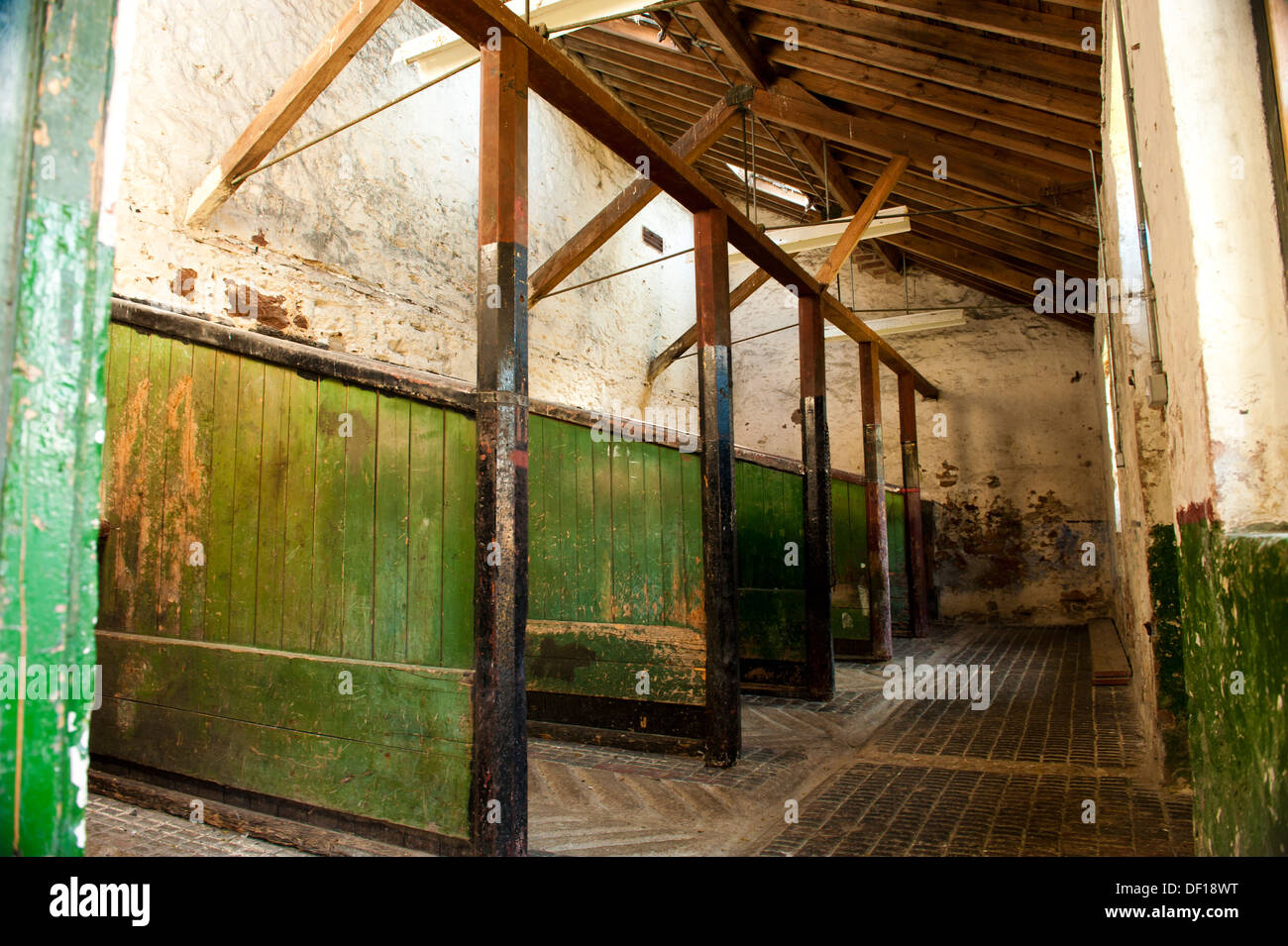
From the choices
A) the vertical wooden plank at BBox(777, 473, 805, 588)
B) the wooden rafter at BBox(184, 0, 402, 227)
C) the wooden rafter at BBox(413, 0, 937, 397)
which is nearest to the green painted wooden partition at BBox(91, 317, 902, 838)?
the wooden rafter at BBox(413, 0, 937, 397)

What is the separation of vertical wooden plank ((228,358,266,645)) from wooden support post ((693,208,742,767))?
6.88 ft

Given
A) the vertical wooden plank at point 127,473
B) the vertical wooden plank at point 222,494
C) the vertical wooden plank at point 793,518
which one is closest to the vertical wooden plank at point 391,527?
the vertical wooden plank at point 222,494

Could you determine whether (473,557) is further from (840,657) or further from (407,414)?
(840,657)

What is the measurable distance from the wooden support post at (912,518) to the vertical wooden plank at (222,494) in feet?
23.7

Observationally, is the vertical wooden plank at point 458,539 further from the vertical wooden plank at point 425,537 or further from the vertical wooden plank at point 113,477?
the vertical wooden plank at point 113,477

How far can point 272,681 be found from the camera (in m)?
2.79

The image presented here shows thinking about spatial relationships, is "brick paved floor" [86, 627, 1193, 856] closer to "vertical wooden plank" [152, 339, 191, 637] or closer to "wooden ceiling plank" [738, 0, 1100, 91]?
"vertical wooden plank" [152, 339, 191, 637]

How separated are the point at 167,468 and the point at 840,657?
5.80 metres

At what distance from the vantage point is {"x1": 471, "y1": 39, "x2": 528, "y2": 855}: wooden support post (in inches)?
96.1

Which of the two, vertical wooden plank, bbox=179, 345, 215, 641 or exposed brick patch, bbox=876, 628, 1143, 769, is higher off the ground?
vertical wooden plank, bbox=179, 345, 215, 641

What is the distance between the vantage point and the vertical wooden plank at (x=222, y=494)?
2.99 meters

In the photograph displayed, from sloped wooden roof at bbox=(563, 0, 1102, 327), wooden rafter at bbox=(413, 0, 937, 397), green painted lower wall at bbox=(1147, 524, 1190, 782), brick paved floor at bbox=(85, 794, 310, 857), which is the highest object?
sloped wooden roof at bbox=(563, 0, 1102, 327)

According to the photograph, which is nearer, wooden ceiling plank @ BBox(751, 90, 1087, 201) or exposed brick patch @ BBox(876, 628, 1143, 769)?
exposed brick patch @ BBox(876, 628, 1143, 769)

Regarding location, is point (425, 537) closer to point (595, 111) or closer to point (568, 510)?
point (568, 510)
